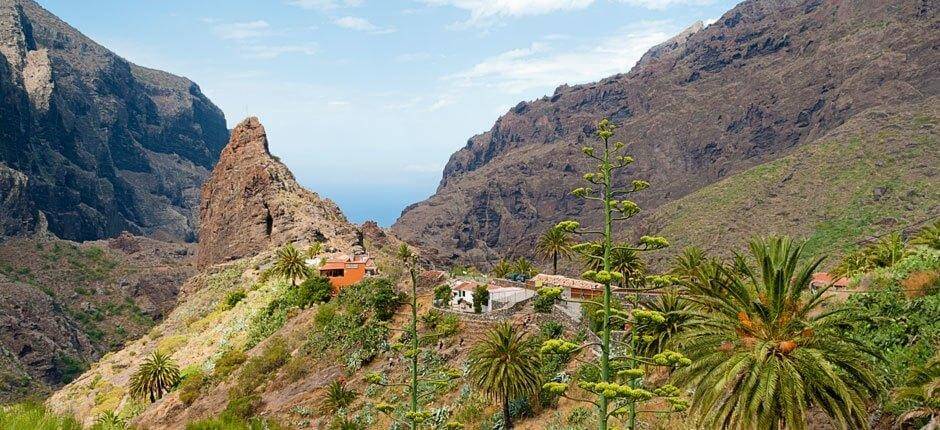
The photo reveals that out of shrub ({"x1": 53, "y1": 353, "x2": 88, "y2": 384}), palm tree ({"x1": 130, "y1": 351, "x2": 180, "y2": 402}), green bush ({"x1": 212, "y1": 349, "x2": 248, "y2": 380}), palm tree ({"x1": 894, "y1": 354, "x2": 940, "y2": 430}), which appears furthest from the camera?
shrub ({"x1": 53, "y1": 353, "x2": 88, "y2": 384})

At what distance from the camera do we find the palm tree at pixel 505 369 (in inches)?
1142

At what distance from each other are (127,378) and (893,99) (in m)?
148

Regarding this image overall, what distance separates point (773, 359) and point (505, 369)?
1501 centimetres

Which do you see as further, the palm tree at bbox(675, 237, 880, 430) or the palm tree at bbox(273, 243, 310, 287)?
the palm tree at bbox(273, 243, 310, 287)

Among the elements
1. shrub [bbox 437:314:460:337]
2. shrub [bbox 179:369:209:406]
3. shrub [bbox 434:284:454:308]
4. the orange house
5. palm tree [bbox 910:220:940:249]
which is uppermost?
palm tree [bbox 910:220:940:249]

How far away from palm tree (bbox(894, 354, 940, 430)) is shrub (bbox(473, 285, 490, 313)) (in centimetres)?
2933

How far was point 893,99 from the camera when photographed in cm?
14312

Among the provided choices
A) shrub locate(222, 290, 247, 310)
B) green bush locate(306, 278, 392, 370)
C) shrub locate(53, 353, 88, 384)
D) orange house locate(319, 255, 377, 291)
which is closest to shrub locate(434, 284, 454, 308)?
green bush locate(306, 278, 392, 370)

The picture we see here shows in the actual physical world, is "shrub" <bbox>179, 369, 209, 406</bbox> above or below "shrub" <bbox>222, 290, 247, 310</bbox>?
below

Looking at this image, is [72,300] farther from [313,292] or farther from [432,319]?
[432,319]

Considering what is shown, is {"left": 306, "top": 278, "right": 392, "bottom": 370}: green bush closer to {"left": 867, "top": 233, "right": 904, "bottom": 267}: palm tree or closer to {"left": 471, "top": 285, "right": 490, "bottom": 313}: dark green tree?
{"left": 471, "top": 285, "right": 490, "bottom": 313}: dark green tree

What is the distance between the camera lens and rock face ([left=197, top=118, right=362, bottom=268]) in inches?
3211

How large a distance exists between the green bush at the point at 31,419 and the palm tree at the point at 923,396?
1717 centimetres

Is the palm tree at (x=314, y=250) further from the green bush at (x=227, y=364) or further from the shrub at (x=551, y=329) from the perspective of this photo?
the shrub at (x=551, y=329)
